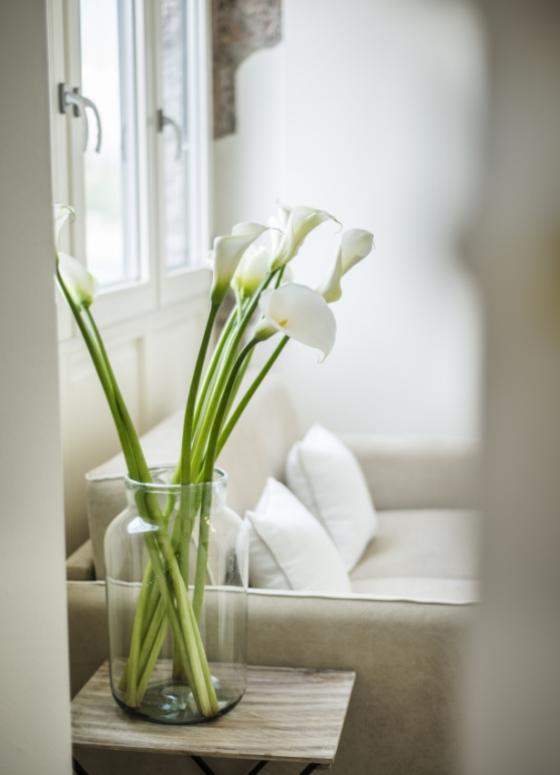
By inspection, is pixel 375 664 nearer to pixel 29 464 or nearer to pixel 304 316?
pixel 304 316

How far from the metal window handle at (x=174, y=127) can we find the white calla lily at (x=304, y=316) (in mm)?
1477

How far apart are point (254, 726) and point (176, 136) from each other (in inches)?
77.9

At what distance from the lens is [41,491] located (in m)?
0.88

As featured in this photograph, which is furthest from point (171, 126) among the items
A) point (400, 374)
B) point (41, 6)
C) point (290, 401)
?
point (41, 6)

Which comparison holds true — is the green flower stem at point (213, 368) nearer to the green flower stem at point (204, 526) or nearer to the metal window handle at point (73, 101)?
the green flower stem at point (204, 526)

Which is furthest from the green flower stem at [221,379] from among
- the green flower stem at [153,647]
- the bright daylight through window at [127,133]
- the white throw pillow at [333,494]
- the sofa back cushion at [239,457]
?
the white throw pillow at [333,494]

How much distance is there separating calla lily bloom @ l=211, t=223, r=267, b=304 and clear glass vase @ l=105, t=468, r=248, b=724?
0.85ft

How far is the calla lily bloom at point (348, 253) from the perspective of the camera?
1.18m

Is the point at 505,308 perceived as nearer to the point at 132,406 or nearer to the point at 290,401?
the point at 132,406

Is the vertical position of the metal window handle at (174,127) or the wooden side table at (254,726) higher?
the metal window handle at (174,127)

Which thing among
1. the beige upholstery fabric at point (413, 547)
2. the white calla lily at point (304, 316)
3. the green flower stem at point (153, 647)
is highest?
the white calla lily at point (304, 316)

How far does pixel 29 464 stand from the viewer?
872 millimetres

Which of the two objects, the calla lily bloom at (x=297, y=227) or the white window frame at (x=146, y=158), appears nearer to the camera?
the calla lily bloom at (x=297, y=227)

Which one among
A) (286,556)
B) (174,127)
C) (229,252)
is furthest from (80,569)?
(174,127)
